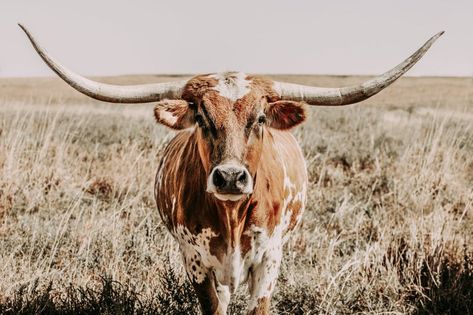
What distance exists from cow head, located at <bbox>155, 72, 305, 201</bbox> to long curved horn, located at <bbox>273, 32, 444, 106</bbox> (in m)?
0.10

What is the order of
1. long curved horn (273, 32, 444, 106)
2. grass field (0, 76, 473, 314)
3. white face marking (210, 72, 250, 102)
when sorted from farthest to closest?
grass field (0, 76, 473, 314), white face marking (210, 72, 250, 102), long curved horn (273, 32, 444, 106)

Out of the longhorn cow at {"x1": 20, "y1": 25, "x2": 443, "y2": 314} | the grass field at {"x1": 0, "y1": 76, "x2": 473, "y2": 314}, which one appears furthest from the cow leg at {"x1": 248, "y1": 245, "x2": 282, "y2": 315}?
the grass field at {"x1": 0, "y1": 76, "x2": 473, "y2": 314}

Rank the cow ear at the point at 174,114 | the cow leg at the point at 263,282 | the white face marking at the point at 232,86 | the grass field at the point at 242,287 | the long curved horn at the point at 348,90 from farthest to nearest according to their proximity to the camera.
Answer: the grass field at the point at 242,287 → the cow leg at the point at 263,282 → the cow ear at the point at 174,114 → the white face marking at the point at 232,86 → the long curved horn at the point at 348,90

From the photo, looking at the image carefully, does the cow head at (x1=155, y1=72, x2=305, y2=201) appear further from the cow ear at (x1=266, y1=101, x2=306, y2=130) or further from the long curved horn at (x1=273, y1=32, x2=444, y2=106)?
the long curved horn at (x1=273, y1=32, x2=444, y2=106)

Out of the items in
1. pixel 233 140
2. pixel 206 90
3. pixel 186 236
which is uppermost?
pixel 206 90

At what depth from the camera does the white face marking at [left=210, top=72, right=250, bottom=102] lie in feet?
10.5

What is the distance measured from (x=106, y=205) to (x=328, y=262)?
254 centimetres

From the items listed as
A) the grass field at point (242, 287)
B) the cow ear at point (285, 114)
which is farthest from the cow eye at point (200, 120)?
the grass field at point (242, 287)

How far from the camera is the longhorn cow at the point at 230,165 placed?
10.1 ft

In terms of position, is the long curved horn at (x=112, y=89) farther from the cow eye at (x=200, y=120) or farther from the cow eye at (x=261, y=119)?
the cow eye at (x=261, y=119)

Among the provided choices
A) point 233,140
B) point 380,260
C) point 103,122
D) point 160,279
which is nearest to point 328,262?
point 380,260

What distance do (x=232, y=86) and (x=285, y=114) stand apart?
0.39 meters

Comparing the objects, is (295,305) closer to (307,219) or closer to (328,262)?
(328,262)

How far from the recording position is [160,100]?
137 inches
